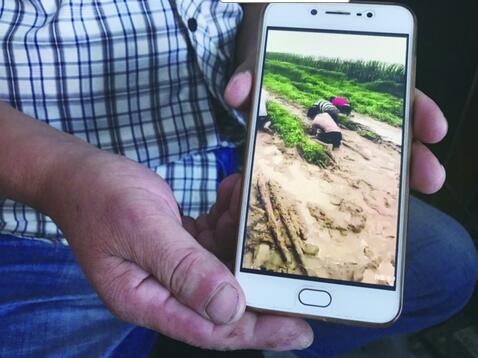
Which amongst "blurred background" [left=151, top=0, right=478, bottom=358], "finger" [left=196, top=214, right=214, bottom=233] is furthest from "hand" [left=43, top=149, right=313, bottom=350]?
"blurred background" [left=151, top=0, right=478, bottom=358]

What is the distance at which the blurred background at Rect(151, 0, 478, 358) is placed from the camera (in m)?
0.78

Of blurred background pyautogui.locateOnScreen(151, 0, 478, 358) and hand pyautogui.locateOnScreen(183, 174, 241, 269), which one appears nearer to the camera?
hand pyautogui.locateOnScreen(183, 174, 241, 269)

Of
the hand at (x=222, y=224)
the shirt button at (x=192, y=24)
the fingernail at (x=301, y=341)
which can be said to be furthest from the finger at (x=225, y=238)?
the shirt button at (x=192, y=24)

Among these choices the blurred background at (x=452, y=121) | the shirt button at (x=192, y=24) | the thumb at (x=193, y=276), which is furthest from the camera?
the blurred background at (x=452, y=121)

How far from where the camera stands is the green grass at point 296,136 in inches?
20.9

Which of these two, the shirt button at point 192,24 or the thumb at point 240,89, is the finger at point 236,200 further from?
the shirt button at point 192,24

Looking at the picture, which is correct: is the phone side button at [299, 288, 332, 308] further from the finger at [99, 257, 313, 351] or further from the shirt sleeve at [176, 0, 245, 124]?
the shirt sleeve at [176, 0, 245, 124]

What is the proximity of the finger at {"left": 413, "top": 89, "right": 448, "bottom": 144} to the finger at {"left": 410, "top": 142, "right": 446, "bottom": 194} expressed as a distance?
0.01m

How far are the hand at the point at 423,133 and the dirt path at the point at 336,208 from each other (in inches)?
0.8

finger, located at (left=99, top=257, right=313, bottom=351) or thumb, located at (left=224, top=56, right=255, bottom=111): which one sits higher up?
thumb, located at (left=224, top=56, right=255, bottom=111)

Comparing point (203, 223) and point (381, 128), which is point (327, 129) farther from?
point (203, 223)

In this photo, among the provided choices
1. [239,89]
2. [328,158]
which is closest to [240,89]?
[239,89]

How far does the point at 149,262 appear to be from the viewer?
0.43 m

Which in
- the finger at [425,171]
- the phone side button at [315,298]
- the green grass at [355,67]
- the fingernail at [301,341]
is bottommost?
the fingernail at [301,341]
